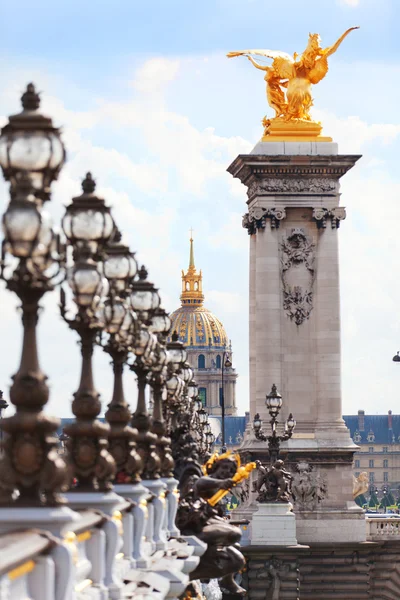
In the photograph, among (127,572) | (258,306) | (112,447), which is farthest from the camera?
(258,306)

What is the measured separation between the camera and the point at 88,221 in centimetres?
1961

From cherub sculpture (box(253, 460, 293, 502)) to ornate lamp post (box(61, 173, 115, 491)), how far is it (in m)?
43.3

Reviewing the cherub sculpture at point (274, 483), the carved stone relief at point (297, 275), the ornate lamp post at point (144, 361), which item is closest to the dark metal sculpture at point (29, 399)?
the ornate lamp post at point (144, 361)

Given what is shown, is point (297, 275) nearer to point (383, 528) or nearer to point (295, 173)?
point (295, 173)

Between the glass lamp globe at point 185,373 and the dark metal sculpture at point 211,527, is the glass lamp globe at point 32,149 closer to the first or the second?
the dark metal sculpture at point 211,527

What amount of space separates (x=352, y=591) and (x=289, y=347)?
35.1 ft

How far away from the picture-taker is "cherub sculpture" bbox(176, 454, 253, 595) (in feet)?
95.7

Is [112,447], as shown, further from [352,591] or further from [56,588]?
[352,591]

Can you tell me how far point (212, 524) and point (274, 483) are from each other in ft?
112

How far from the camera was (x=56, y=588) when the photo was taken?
15.1 meters

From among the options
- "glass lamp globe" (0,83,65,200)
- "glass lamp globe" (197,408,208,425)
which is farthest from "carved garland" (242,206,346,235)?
"glass lamp globe" (0,83,65,200)

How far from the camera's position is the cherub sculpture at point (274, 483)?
6362 cm

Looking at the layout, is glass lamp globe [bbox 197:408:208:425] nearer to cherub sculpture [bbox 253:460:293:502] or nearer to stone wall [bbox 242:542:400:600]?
cherub sculpture [bbox 253:460:293:502]

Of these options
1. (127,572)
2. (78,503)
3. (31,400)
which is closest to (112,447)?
(127,572)
